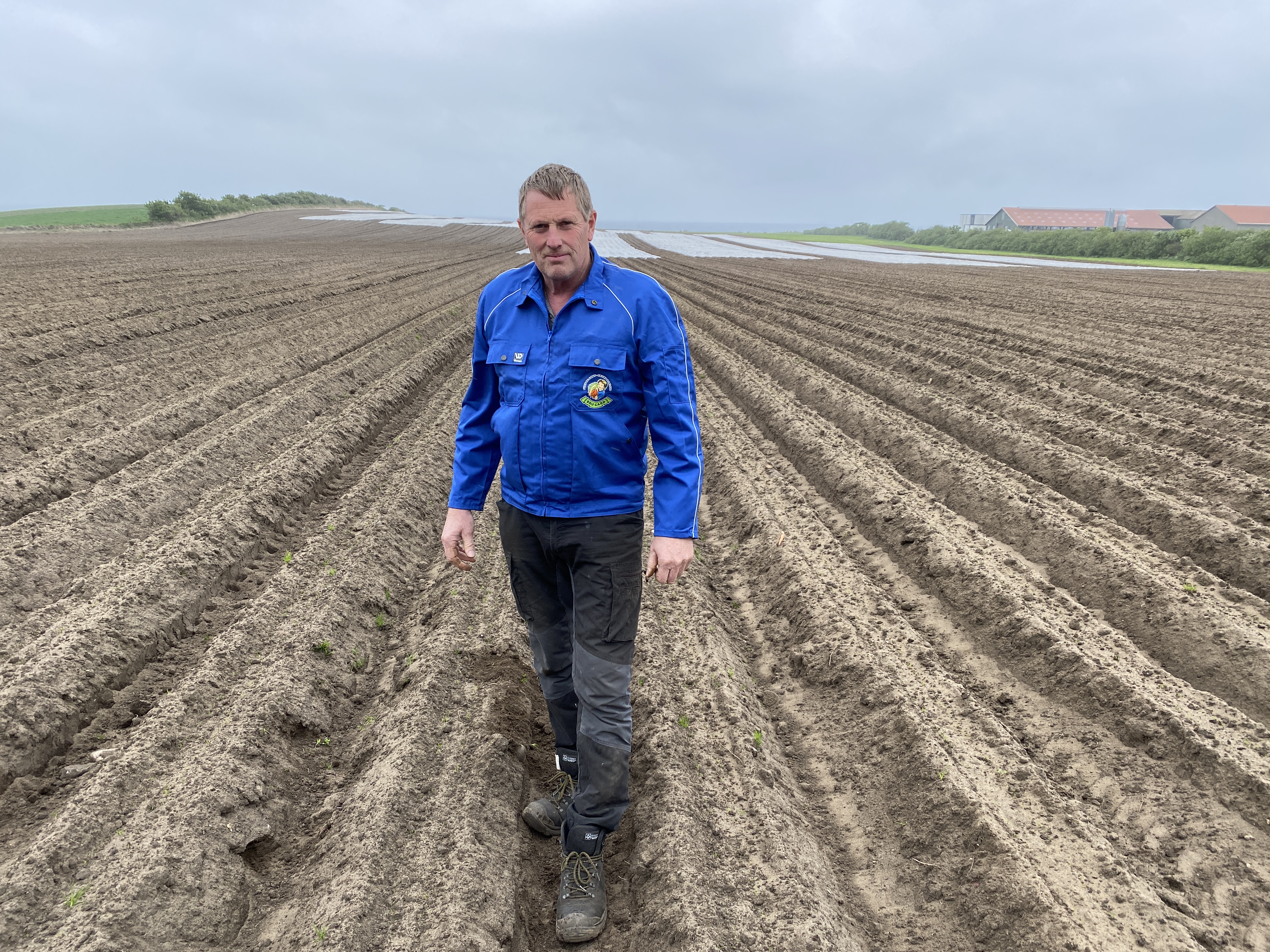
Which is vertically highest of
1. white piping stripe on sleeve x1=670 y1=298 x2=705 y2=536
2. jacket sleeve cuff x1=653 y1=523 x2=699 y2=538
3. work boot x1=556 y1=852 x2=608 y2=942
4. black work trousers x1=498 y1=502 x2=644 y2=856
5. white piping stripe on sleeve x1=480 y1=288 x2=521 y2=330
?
white piping stripe on sleeve x1=480 y1=288 x2=521 y2=330

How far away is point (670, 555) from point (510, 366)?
0.78 m

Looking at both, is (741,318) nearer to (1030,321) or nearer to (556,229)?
(1030,321)

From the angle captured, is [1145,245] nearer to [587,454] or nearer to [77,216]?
[587,454]

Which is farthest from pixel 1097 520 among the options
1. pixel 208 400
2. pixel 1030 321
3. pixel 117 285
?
pixel 117 285

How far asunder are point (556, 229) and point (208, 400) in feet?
23.6

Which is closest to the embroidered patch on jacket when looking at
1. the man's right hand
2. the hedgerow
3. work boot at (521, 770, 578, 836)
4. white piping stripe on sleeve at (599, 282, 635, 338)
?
white piping stripe on sleeve at (599, 282, 635, 338)

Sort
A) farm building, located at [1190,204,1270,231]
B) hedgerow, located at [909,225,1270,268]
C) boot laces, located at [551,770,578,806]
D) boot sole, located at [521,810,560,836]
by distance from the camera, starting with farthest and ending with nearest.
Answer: farm building, located at [1190,204,1270,231] → hedgerow, located at [909,225,1270,268] → boot laces, located at [551,770,578,806] → boot sole, located at [521,810,560,836]

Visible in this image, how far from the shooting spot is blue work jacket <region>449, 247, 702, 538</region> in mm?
2105

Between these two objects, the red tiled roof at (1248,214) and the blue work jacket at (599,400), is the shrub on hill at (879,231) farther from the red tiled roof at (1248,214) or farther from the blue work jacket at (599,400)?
the blue work jacket at (599,400)

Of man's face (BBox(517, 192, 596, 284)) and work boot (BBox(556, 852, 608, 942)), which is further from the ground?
man's face (BBox(517, 192, 596, 284))

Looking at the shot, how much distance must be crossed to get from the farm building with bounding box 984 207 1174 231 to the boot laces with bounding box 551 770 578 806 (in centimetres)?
8744

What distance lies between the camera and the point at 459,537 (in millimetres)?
2543

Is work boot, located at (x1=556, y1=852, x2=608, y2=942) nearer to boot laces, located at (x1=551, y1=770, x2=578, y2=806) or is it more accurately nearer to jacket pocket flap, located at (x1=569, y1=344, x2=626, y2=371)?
boot laces, located at (x1=551, y1=770, x2=578, y2=806)

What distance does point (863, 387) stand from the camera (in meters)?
9.39
